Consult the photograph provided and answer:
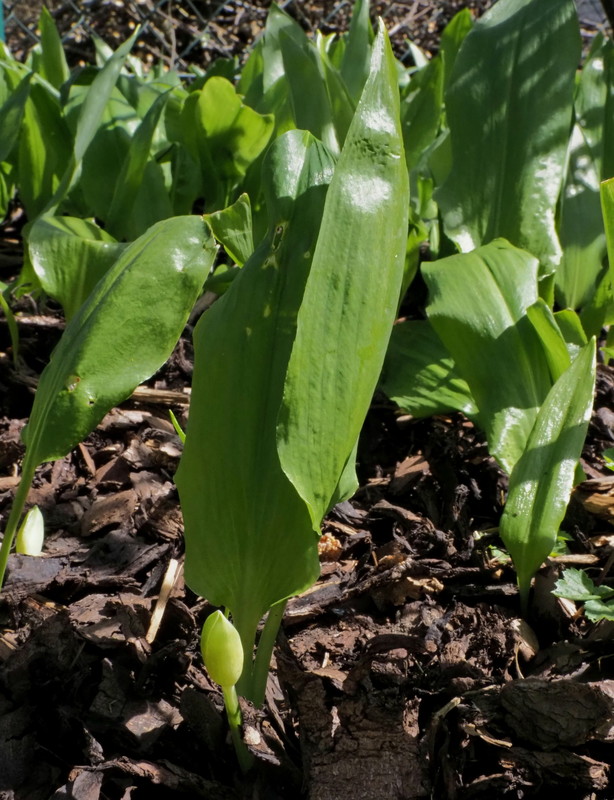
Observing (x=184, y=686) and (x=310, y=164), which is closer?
(x=310, y=164)

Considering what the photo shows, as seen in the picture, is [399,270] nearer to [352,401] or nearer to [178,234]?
[352,401]

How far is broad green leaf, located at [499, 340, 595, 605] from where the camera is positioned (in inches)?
50.7

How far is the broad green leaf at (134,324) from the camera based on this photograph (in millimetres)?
1013

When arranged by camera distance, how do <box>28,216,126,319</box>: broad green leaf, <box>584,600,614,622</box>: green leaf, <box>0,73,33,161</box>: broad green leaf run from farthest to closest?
<box>0,73,33,161</box>: broad green leaf → <box>28,216,126,319</box>: broad green leaf → <box>584,600,614,622</box>: green leaf

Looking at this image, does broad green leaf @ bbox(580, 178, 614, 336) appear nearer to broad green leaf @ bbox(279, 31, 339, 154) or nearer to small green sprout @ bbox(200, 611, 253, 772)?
broad green leaf @ bbox(279, 31, 339, 154)

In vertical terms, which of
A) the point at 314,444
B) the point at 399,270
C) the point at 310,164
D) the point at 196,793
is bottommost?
the point at 196,793

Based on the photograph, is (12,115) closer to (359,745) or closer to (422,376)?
(422,376)

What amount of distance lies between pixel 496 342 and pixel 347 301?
24.8 inches

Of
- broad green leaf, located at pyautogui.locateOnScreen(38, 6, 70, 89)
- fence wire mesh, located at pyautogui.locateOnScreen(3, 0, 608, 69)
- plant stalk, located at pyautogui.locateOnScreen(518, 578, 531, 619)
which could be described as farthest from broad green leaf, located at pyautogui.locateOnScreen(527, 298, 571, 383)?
fence wire mesh, located at pyautogui.locateOnScreen(3, 0, 608, 69)

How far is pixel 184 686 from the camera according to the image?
119 cm

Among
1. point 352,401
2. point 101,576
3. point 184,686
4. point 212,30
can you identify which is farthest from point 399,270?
point 212,30

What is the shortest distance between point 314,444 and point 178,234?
305 millimetres

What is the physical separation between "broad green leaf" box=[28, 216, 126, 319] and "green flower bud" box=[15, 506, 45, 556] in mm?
445

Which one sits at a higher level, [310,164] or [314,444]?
[310,164]
